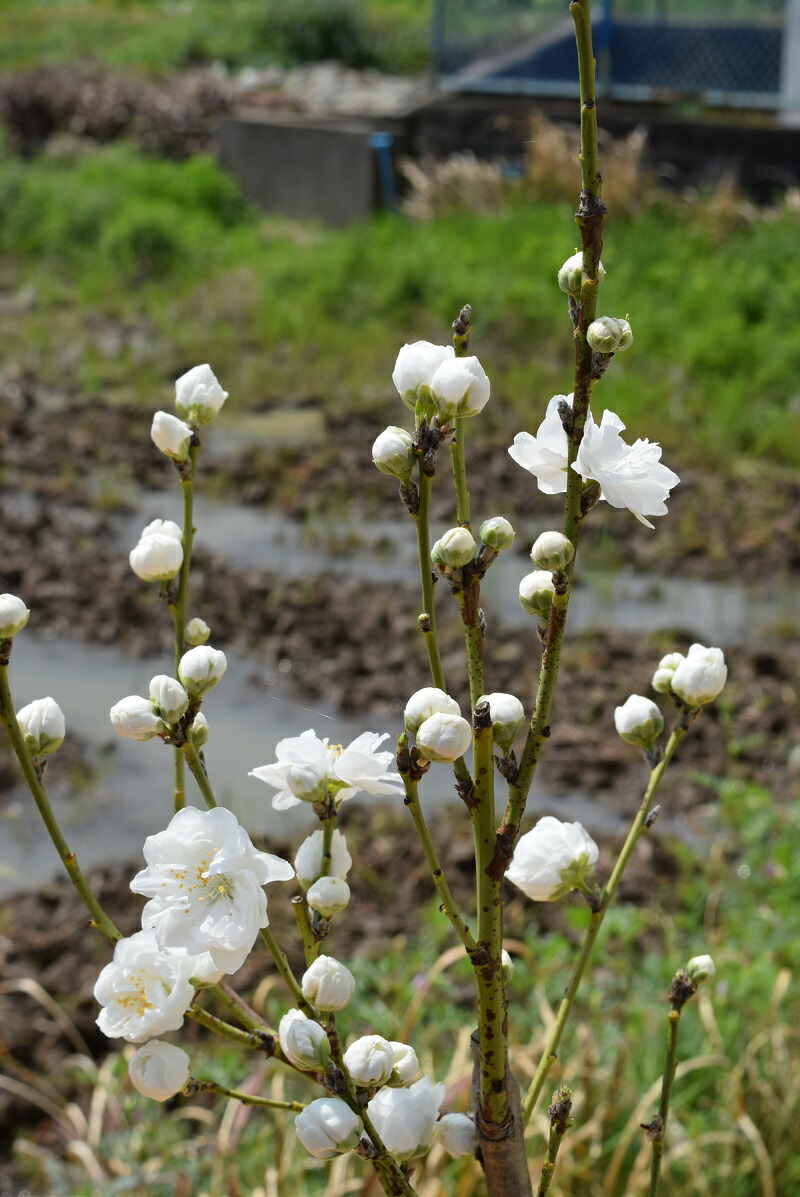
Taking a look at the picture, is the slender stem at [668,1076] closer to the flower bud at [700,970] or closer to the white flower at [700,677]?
the flower bud at [700,970]

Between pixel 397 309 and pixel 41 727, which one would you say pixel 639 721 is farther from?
pixel 397 309

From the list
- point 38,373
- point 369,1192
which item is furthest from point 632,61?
point 369,1192

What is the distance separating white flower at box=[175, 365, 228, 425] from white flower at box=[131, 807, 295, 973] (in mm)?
295

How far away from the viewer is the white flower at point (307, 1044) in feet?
2.21

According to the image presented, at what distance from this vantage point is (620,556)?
13.9 ft

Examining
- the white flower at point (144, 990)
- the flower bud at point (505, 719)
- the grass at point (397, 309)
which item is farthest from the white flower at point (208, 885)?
the grass at point (397, 309)

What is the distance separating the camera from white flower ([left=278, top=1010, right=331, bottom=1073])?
0.67 meters

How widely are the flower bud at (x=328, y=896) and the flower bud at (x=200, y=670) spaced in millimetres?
121

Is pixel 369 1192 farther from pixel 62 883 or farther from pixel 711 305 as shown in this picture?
pixel 711 305

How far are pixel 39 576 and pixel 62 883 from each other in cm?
158

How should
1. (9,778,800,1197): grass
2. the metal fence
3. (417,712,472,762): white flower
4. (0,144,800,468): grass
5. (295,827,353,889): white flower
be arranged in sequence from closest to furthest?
(417,712,472,762): white flower < (295,827,353,889): white flower < (9,778,800,1197): grass < (0,144,800,468): grass < the metal fence

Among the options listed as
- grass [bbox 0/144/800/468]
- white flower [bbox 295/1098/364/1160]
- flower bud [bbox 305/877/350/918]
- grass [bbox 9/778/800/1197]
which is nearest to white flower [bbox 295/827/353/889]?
flower bud [bbox 305/877/350/918]

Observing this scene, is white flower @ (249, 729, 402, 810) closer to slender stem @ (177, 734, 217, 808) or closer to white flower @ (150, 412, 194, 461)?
slender stem @ (177, 734, 217, 808)

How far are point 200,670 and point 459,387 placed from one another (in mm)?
206
